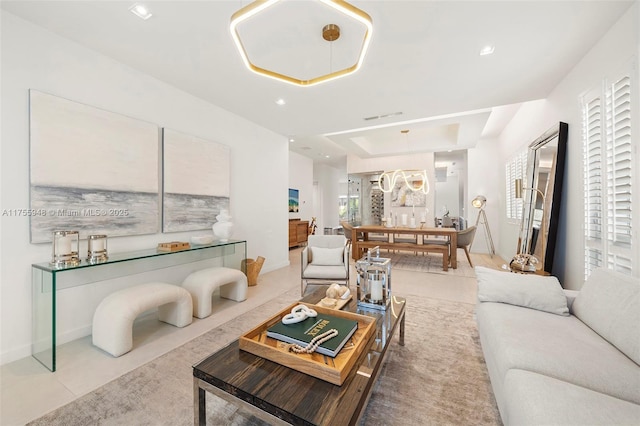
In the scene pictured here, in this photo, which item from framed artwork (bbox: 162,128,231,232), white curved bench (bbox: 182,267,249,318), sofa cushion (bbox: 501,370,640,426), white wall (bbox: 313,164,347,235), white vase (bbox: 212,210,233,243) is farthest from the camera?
white wall (bbox: 313,164,347,235)

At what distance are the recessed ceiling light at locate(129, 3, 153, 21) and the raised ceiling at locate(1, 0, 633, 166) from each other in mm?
40

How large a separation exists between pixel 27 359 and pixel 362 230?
5.25m

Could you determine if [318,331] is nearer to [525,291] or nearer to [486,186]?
[525,291]

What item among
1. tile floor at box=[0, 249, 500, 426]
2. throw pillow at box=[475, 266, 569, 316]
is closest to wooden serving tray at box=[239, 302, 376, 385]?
throw pillow at box=[475, 266, 569, 316]

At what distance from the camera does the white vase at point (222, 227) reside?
3.51m

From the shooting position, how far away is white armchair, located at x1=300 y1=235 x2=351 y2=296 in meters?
3.27

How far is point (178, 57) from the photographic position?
2.54 m

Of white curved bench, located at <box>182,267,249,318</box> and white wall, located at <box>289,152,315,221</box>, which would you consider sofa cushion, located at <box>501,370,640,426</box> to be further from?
white wall, located at <box>289,152,315,221</box>

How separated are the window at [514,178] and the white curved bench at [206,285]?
5.04 m

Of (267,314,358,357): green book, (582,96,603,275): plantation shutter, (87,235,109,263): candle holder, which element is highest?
(582,96,603,275): plantation shutter

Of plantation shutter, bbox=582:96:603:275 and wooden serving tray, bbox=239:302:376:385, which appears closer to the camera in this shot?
wooden serving tray, bbox=239:302:376:385

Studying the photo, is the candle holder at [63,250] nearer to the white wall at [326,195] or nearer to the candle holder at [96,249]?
the candle holder at [96,249]

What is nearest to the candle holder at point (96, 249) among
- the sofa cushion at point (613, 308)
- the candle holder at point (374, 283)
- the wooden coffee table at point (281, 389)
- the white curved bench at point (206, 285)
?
the white curved bench at point (206, 285)

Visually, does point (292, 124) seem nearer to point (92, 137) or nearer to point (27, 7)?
point (92, 137)
